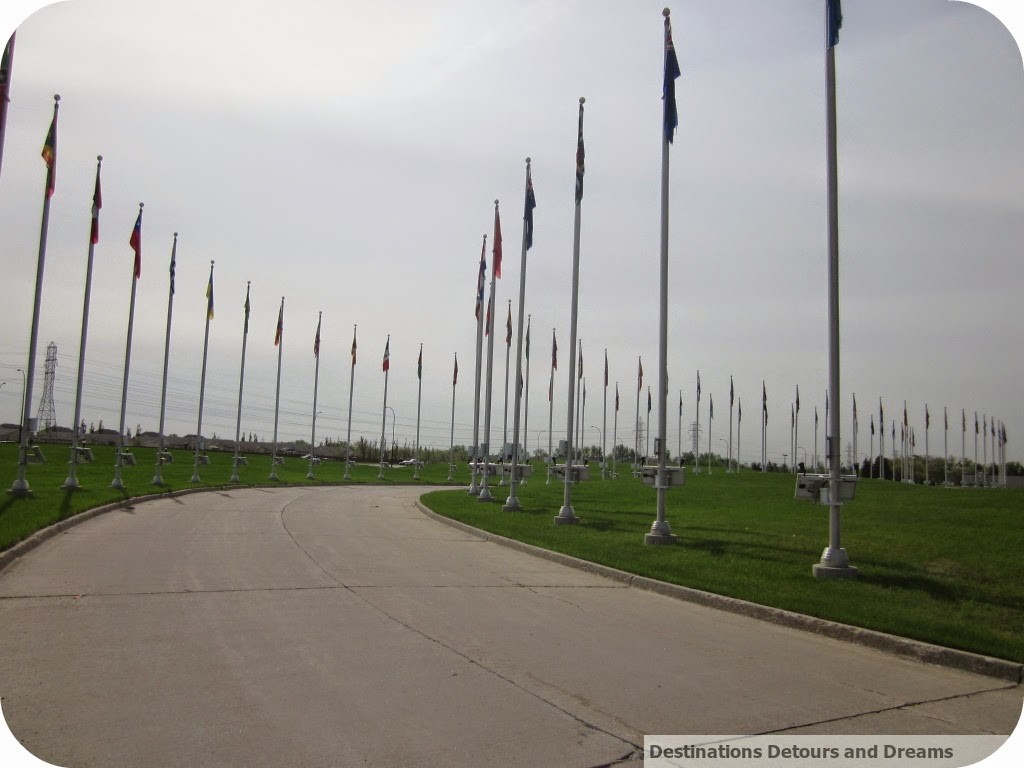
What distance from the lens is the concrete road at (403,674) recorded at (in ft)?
17.6

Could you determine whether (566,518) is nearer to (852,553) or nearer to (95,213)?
(852,553)

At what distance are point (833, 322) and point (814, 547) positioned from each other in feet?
15.7

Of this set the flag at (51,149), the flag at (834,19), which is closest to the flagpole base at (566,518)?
the flag at (834,19)

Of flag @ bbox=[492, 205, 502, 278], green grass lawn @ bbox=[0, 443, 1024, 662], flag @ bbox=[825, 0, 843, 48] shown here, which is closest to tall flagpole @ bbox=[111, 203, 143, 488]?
green grass lawn @ bbox=[0, 443, 1024, 662]

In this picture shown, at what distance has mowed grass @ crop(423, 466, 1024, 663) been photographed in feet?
32.0

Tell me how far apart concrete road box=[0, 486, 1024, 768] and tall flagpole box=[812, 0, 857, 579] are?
2.72 metres

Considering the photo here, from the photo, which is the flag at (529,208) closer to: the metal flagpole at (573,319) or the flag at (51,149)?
the metal flagpole at (573,319)

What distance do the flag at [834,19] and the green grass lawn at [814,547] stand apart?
27.2 ft

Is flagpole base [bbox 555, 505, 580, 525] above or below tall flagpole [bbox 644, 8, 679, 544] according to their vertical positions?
below

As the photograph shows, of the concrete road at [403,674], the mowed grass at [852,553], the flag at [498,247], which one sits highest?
the flag at [498,247]

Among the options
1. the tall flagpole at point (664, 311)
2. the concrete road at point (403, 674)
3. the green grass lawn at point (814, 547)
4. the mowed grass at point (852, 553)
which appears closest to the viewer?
the concrete road at point (403, 674)

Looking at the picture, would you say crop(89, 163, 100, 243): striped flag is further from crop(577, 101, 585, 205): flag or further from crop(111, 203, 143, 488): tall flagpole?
crop(577, 101, 585, 205): flag

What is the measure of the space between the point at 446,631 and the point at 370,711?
9.22 ft

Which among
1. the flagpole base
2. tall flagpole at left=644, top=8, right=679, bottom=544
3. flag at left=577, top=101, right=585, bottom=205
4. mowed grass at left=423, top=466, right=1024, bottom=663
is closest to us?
mowed grass at left=423, top=466, right=1024, bottom=663
